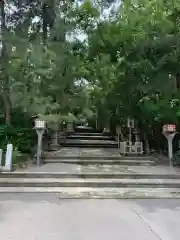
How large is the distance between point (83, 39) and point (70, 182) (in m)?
6.30

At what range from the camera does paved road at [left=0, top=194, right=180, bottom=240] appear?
3697 mm

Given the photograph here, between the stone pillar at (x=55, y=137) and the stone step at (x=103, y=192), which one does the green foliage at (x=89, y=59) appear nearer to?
the stone pillar at (x=55, y=137)

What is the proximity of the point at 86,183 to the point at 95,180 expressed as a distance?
1.11ft

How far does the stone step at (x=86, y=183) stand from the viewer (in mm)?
6691

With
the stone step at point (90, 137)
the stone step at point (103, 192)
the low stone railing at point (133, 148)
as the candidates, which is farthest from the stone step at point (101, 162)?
the stone step at point (90, 137)

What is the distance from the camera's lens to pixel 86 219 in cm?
436

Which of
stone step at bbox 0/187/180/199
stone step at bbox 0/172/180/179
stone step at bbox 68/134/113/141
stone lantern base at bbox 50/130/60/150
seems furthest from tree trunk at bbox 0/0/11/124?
stone step at bbox 68/134/113/141

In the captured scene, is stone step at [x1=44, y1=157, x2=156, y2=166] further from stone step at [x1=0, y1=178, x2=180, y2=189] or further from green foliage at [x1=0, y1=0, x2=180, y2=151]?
stone step at [x1=0, y1=178, x2=180, y2=189]

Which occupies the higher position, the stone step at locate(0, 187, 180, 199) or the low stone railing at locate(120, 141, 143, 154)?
the low stone railing at locate(120, 141, 143, 154)

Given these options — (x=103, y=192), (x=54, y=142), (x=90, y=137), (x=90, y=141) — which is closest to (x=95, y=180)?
(x=103, y=192)

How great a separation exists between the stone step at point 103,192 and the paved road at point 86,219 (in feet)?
0.96

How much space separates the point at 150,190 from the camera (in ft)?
21.5

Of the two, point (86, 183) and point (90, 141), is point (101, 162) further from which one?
point (90, 141)

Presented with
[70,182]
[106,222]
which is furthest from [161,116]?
[106,222]
